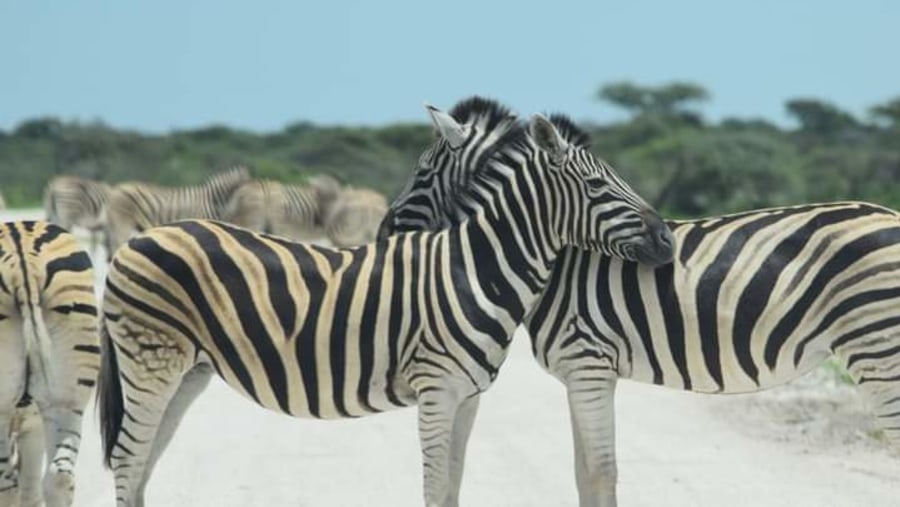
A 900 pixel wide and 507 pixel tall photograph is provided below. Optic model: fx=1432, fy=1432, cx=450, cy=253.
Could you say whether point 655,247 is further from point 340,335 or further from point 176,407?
point 176,407

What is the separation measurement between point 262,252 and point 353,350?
0.68 meters

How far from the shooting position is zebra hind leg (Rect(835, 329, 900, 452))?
6.59 meters

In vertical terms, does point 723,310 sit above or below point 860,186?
below

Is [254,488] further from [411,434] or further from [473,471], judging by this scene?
[411,434]

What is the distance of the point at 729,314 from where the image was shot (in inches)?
270

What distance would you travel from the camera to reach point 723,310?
6859 mm

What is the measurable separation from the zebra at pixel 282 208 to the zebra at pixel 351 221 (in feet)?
0.64

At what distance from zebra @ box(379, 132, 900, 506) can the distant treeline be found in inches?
713

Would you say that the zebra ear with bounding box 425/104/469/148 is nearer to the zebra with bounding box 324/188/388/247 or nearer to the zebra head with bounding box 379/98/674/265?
the zebra head with bounding box 379/98/674/265

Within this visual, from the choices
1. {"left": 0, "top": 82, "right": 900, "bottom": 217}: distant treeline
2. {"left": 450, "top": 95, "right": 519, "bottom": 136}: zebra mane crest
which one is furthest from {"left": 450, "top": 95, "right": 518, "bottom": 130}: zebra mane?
{"left": 0, "top": 82, "right": 900, "bottom": 217}: distant treeline

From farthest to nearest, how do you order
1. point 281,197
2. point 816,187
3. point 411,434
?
point 816,187 → point 281,197 → point 411,434

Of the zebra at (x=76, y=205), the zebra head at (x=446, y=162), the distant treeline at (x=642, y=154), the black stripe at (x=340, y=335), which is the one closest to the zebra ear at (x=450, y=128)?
the zebra head at (x=446, y=162)

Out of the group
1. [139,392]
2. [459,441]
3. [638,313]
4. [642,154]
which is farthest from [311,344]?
[642,154]

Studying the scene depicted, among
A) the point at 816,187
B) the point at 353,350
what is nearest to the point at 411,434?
the point at 353,350
